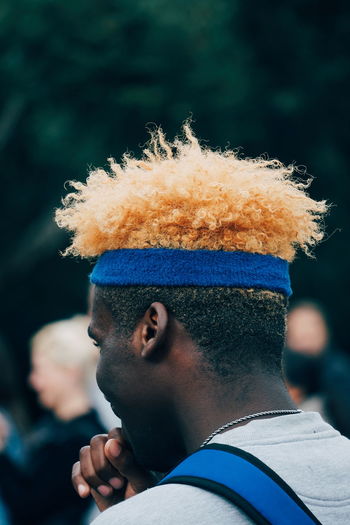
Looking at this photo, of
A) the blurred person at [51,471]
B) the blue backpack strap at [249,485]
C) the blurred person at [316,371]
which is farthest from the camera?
the blurred person at [316,371]

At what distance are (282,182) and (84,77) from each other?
18.5 ft

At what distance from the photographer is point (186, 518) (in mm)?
1619

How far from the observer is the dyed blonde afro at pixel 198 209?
2.01 meters

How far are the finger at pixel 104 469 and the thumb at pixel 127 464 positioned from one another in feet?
A: 0.14

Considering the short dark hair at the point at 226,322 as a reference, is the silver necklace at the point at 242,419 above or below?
below

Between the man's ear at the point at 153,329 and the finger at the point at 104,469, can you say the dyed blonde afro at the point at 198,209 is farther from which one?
the finger at the point at 104,469

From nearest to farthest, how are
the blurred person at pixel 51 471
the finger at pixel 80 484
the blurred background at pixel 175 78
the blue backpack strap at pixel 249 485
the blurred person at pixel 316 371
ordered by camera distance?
the blue backpack strap at pixel 249 485, the finger at pixel 80 484, the blurred person at pixel 51 471, the blurred person at pixel 316 371, the blurred background at pixel 175 78

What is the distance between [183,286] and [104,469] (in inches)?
27.0

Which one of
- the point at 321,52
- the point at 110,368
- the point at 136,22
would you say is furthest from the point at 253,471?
the point at 321,52

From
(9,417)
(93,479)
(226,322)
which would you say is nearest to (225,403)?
(226,322)

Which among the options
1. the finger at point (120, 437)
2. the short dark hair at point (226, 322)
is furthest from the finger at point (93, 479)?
the short dark hair at point (226, 322)

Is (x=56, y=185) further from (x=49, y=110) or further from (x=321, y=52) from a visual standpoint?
(x=321, y=52)

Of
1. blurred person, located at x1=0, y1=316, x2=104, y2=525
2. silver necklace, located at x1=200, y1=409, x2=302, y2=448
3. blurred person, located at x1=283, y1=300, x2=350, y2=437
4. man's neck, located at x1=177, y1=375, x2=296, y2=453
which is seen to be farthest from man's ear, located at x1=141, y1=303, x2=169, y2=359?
blurred person, located at x1=0, y1=316, x2=104, y2=525

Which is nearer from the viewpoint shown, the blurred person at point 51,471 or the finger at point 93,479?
the finger at point 93,479
